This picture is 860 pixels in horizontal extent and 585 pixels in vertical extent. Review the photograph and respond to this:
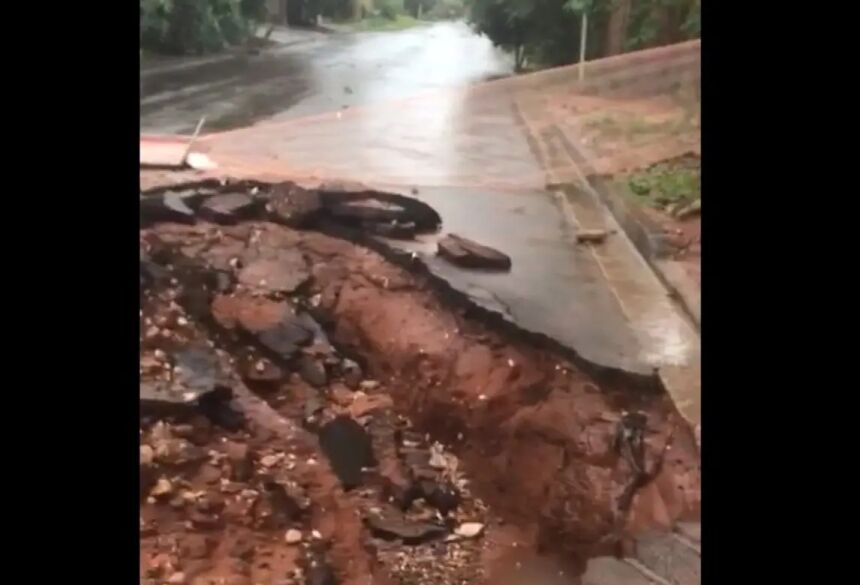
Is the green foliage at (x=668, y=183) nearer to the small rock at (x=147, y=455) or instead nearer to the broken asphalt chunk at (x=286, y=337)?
the broken asphalt chunk at (x=286, y=337)

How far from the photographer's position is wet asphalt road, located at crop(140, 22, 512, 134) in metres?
1.24

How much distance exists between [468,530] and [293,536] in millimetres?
204

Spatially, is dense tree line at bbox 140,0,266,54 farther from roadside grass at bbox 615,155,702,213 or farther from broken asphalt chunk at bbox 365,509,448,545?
broken asphalt chunk at bbox 365,509,448,545

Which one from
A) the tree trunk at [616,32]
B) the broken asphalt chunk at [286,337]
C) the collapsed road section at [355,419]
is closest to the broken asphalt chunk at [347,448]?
the collapsed road section at [355,419]

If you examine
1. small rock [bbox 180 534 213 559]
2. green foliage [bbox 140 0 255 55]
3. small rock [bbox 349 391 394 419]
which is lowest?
small rock [bbox 180 534 213 559]

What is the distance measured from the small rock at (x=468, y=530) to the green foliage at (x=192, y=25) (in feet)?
2.19

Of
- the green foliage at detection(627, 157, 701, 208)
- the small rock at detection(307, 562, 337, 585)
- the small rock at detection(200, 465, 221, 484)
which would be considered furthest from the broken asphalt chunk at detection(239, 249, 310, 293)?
the green foliage at detection(627, 157, 701, 208)

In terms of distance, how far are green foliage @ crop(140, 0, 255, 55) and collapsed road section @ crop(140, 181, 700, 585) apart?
Answer: 18cm

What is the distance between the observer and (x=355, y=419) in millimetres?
1197

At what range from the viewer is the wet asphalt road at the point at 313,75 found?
1.24 metres
